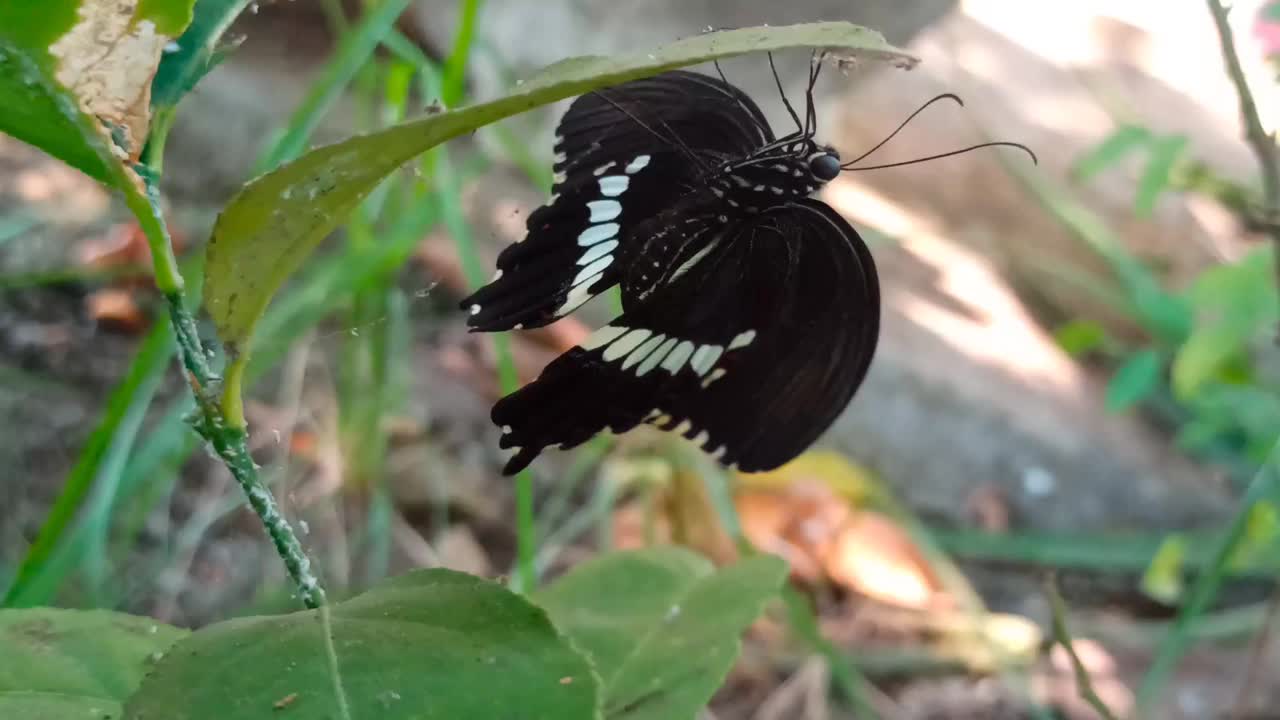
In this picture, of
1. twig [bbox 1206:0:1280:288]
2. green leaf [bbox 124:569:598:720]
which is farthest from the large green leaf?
twig [bbox 1206:0:1280:288]

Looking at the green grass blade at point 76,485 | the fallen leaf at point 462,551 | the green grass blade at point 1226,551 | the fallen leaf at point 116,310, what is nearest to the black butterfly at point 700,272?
the green grass blade at point 76,485

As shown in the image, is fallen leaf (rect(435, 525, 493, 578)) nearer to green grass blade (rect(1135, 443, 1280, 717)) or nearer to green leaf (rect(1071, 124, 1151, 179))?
green grass blade (rect(1135, 443, 1280, 717))

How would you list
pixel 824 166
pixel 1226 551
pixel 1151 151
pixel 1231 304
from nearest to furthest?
pixel 824 166 → pixel 1226 551 → pixel 1231 304 → pixel 1151 151

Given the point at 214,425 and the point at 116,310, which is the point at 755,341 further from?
the point at 116,310

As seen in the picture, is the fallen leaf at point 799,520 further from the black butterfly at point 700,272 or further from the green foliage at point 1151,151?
the black butterfly at point 700,272

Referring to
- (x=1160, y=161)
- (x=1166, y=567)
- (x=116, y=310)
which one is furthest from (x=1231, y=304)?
(x=116, y=310)

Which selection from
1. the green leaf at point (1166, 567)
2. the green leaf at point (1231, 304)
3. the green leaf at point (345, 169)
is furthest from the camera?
the green leaf at point (1166, 567)
